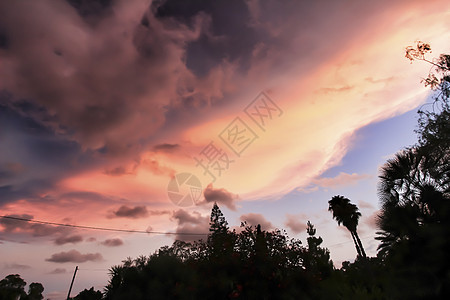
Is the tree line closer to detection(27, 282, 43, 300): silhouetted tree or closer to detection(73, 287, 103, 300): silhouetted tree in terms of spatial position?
detection(73, 287, 103, 300): silhouetted tree

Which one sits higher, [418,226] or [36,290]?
[36,290]

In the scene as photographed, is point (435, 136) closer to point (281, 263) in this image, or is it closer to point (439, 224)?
point (439, 224)

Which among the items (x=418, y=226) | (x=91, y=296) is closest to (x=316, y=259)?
(x=418, y=226)

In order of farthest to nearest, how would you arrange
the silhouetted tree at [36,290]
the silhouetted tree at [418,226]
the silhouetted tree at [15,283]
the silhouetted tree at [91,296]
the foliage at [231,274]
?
the silhouetted tree at [36,290] < the silhouetted tree at [15,283] < the silhouetted tree at [91,296] < the foliage at [231,274] < the silhouetted tree at [418,226]

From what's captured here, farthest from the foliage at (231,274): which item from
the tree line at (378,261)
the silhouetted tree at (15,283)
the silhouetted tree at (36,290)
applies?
the silhouetted tree at (36,290)

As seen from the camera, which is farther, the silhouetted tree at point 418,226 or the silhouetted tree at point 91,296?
the silhouetted tree at point 91,296

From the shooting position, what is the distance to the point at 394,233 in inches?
333

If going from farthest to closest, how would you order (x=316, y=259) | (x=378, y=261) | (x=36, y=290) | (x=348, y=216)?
(x=36, y=290), (x=348, y=216), (x=316, y=259), (x=378, y=261)

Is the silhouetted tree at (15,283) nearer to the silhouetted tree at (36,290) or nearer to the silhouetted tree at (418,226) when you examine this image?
the silhouetted tree at (36,290)

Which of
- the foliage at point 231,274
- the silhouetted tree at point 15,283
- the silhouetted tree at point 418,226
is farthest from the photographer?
the silhouetted tree at point 15,283

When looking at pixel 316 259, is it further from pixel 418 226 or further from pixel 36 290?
pixel 36 290

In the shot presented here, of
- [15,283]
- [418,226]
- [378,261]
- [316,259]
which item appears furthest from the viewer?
[15,283]

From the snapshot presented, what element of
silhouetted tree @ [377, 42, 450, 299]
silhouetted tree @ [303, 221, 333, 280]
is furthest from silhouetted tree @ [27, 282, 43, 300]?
silhouetted tree @ [377, 42, 450, 299]

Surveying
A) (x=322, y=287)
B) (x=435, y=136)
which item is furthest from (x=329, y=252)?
(x=435, y=136)
